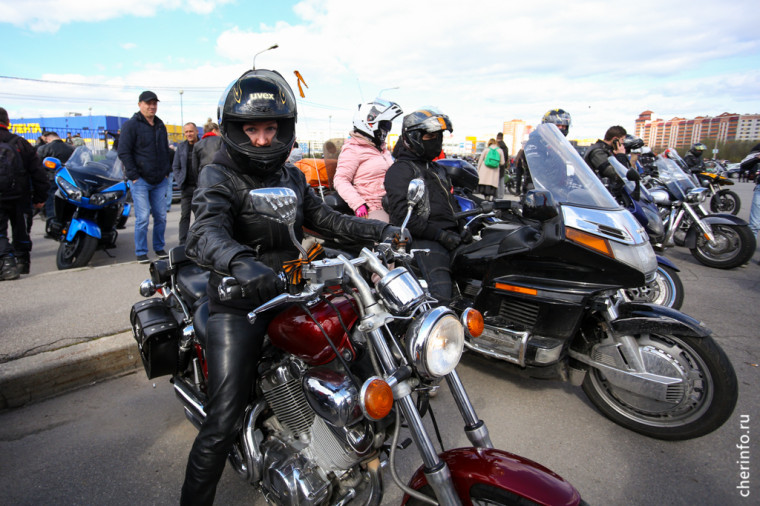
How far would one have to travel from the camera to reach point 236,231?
215 cm

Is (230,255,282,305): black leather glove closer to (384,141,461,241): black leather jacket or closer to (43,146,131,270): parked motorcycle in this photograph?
(384,141,461,241): black leather jacket

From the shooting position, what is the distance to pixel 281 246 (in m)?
2.19

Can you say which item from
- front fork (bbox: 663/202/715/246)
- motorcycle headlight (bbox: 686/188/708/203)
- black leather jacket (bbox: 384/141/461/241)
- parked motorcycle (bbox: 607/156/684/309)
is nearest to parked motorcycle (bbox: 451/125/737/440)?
black leather jacket (bbox: 384/141/461/241)

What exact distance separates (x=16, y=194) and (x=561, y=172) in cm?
624

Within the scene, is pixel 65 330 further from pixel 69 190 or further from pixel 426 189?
pixel 426 189

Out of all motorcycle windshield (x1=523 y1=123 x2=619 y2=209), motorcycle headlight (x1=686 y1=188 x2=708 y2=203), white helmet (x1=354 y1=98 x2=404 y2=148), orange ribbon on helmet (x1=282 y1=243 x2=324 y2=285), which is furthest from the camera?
motorcycle headlight (x1=686 y1=188 x2=708 y2=203)

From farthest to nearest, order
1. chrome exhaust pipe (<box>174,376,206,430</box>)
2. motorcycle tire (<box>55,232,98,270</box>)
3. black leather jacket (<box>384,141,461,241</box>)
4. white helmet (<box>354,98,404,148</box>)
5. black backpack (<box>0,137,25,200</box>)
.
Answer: motorcycle tire (<box>55,232,98,270</box>), black backpack (<box>0,137,25,200</box>), white helmet (<box>354,98,404,148</box>), black leather jacket (<box>384,141,461,241</box>), chrome exhaust pipe (<box>174,376,206,430</box>)

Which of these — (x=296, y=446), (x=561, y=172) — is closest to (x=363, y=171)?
(x=561, y=172)

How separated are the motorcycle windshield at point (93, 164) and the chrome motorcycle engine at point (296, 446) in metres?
5.52

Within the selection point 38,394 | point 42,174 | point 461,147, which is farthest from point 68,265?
point 461,147

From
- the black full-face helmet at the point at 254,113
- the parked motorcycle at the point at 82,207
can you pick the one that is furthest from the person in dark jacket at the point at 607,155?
the parked motorcycle at the point at 82,207

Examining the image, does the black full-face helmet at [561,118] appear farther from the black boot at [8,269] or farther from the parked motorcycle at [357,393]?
the black boot at [8,269]

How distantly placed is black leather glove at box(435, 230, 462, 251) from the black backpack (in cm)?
528

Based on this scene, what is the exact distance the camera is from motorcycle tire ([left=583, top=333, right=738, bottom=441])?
2553mm
